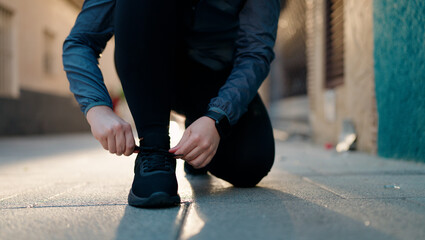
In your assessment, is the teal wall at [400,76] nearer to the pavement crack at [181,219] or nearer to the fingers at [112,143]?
the pavement crack at [181,219]

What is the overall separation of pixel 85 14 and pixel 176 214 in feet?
2.50

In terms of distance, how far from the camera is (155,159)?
1.08 metres

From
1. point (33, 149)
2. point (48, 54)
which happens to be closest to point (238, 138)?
point (33, 149)

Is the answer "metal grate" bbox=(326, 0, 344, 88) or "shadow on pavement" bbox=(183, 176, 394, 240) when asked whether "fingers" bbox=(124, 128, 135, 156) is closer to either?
"shadow on pavement" bbox=(183, 176, 394, 240)

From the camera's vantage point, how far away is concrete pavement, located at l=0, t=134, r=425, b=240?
2.59ft

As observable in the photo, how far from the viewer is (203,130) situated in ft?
Result: 3.40

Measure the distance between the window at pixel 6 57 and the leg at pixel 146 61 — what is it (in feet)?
20.7

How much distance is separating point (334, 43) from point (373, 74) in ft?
3.90

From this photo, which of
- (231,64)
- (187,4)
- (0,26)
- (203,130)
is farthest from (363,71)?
(0,26)

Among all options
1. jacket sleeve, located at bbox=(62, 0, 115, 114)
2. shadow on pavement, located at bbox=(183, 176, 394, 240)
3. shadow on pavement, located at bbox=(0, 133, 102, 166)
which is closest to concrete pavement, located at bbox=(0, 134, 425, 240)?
shadow on pavement, located at bbox=(183, 176, 394, 240)

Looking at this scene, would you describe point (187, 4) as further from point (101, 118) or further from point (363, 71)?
point (363, 71)

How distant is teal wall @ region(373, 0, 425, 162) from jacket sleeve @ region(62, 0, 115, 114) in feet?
4.81

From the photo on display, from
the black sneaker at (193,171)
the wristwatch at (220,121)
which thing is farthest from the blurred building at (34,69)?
the wristwatch at (220,121)

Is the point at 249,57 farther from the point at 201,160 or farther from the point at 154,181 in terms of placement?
the point at 154,181
